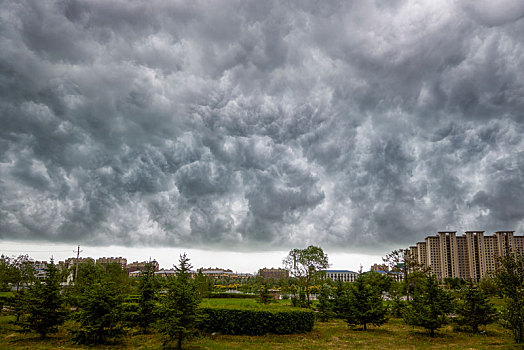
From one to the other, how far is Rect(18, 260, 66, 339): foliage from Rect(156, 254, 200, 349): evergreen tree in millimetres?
6916

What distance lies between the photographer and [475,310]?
74.0ft

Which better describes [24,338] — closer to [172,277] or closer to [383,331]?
[172,277]

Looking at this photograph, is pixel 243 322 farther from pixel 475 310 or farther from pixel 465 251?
pixel 465 251

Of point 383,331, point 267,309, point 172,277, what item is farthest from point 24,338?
point 383,331

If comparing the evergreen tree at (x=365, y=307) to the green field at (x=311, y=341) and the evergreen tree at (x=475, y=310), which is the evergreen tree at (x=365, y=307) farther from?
the evergreen tree at (x=475, y=310)

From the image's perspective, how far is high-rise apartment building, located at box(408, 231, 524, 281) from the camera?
416ft

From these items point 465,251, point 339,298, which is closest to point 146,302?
point 339,298

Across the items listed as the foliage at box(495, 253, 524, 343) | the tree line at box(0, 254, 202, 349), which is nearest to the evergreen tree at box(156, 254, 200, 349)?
the tree line at box(0, 254, 202, 349)

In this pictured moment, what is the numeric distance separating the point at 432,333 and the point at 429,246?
5386 inches

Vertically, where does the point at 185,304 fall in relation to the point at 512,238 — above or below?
below

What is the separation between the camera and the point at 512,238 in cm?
12850

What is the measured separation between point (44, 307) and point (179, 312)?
8465 millimetres

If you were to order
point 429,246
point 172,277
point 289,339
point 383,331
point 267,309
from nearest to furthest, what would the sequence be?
point 172,277
point 289,339
point 267,309
point 383,331
point 429,246

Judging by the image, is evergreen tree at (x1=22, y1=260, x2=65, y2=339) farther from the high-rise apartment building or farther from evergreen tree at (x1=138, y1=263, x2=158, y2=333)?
the high-rise apartment building
